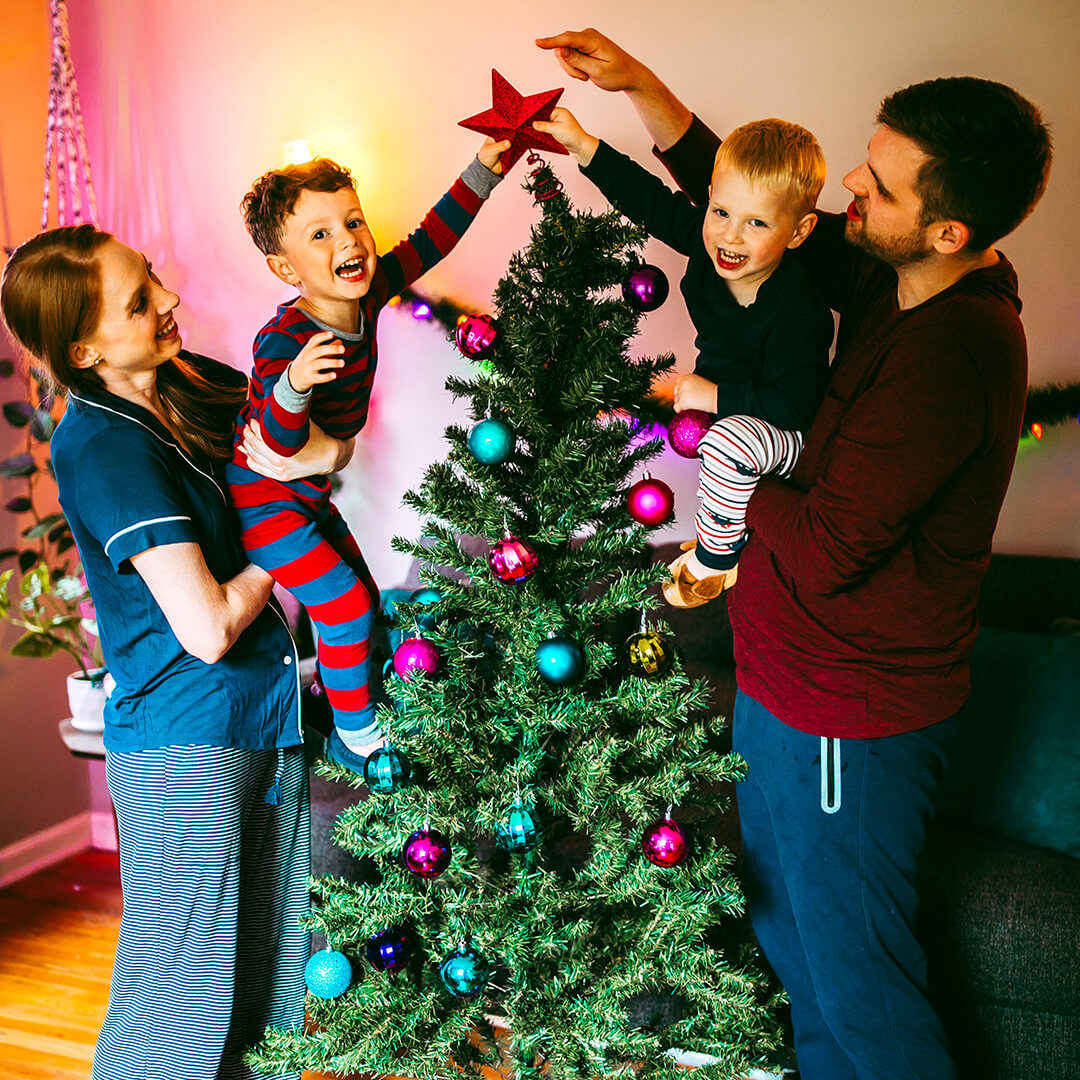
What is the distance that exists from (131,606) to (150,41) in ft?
8.48

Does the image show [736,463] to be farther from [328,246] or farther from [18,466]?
[18,466]

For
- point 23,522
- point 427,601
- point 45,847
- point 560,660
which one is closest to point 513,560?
point 560,660

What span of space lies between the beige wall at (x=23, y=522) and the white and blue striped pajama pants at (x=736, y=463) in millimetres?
2341

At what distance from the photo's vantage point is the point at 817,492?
45.5 inches

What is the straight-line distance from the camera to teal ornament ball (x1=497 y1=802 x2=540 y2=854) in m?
1.32

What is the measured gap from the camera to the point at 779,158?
4.17ft

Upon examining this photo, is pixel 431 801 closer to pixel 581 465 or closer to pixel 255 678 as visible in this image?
pixel 255 678

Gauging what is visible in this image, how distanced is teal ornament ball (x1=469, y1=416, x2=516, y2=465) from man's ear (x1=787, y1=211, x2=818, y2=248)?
0.52 m

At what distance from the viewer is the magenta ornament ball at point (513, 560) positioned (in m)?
1.28

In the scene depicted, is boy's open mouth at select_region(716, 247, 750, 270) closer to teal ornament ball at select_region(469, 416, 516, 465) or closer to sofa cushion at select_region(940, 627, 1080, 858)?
teal ornament ball at select_region(469, 416, 516, 465)

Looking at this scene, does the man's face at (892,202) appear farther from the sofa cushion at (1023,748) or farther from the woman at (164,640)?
the sofa cushion at (1023,748)

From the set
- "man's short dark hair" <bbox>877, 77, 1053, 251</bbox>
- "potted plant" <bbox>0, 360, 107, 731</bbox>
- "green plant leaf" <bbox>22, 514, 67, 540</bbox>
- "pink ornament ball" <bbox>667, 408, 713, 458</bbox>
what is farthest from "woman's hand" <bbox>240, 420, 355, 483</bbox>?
"green plant leaf" <bbox>22, 514, 67, 540</bbox>

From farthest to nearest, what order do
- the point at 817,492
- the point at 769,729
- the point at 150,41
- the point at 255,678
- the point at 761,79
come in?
the point at 150,41
the point at 761,79
the point at 255,678
the point at 769,729
the point at 817,492

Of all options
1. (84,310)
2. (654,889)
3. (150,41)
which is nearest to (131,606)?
(84,310)
